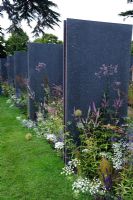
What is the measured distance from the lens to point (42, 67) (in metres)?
7.93

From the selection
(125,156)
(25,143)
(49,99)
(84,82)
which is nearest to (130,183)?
(125,156)

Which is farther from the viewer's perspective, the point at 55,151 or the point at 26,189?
the point at 55,151

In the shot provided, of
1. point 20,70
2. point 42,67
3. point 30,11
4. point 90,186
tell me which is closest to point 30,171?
point 90,186

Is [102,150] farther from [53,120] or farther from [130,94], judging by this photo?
[53,120]

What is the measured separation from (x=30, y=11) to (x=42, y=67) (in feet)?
37.0

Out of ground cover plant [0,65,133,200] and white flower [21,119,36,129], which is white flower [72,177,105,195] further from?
white flower [21,119,36,129]

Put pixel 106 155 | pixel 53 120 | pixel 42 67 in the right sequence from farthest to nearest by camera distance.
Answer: pixel 42 67, pixel 53 120, pixel 106 155

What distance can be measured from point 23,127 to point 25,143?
149cm

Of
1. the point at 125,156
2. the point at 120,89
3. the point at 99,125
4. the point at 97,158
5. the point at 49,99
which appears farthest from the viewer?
the point at 49,99

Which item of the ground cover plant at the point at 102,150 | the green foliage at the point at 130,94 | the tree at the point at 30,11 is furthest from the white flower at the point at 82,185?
the tree at the point at 30,11

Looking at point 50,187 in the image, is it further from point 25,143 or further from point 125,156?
point 25,143

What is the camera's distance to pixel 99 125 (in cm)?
453

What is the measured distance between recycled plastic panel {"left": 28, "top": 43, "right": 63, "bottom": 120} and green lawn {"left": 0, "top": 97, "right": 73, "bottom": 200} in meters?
1.59

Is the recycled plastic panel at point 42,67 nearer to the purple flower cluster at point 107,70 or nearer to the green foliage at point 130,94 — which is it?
the green foliage at point 130,94
